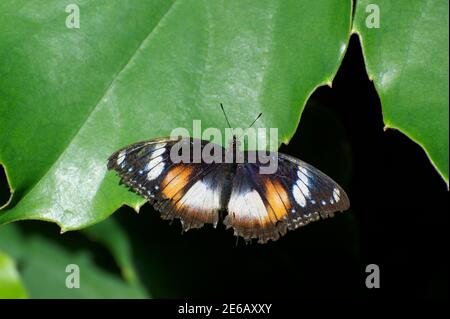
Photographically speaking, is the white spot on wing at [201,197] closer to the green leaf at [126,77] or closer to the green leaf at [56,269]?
the green leaf at [126,77]

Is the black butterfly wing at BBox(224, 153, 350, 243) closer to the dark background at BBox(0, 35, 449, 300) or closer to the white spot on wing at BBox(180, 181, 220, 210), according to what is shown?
the white spot on wing at BBox(180, 181, 220, 210)

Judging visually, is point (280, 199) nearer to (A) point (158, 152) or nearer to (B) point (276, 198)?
(B) point (276, 198)

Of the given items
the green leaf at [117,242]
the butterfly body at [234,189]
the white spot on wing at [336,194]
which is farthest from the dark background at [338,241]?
the white spot on wing at [336,194]

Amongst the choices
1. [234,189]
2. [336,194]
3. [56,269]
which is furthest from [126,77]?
[56,269]
